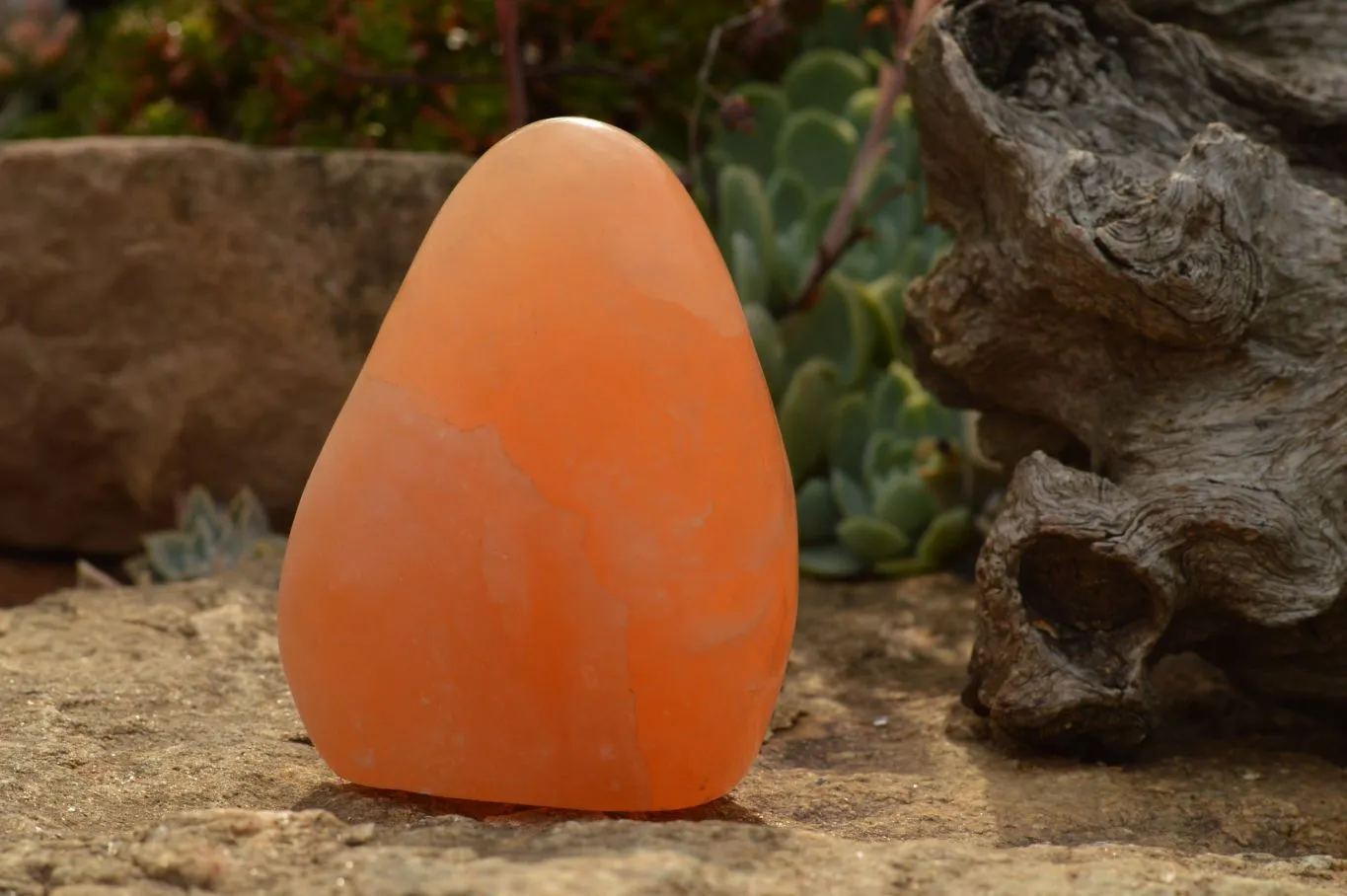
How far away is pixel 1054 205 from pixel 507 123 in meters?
2.09

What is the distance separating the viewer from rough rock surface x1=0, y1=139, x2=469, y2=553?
3.63 m

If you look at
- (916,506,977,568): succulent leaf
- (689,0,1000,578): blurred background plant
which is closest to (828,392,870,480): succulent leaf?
(689,0,1000,578): blurred background plant

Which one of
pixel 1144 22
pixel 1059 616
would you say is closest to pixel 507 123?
pixel 1144 22

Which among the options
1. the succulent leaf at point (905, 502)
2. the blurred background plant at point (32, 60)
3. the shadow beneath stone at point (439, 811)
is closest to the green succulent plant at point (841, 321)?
the succulent leaf at point (905, 502)

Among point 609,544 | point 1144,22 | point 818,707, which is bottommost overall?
point 818,707

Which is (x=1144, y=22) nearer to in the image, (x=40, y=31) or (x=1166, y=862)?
(x=1166, y=862)

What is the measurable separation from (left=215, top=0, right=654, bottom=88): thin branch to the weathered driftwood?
5.41 feet

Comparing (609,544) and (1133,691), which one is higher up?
(609,544)

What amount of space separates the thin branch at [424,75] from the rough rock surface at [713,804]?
154 centimetres

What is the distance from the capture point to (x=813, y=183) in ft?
12.9

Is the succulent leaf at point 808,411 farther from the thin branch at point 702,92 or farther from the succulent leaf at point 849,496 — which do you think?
the thin branch at point 702,92

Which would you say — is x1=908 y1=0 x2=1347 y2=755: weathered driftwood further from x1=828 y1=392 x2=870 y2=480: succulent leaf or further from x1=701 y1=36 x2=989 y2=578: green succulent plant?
x1=828 y1=392 x2=870 y2=480: succulent leaf

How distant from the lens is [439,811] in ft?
5.65

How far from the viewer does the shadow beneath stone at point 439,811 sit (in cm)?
167
